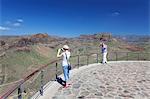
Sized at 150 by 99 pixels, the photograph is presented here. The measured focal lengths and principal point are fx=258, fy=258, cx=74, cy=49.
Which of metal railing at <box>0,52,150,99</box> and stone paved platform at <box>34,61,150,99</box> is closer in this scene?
metal railing at <box>0,52,150,99</box>

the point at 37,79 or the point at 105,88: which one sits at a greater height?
the point at 105,88

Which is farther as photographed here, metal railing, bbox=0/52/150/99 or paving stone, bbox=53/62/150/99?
paving stone, bbox=53/62/150/99

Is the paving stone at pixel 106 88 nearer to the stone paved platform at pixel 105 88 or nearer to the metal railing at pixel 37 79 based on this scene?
the stone paved platform at pixel 105 88

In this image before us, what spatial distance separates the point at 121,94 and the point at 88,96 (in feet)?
4.05

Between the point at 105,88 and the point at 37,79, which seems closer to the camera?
the point at 105,88

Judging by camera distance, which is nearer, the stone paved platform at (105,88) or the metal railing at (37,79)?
the metal railing at (37,79)

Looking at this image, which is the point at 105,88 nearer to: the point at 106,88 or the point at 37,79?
the point at 106,88

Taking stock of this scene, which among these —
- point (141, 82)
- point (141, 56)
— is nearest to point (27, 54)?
point (141, 56)

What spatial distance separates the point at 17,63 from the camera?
34656mm

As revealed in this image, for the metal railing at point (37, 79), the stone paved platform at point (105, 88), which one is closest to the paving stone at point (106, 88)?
the stone paved platform at point (105, 88)

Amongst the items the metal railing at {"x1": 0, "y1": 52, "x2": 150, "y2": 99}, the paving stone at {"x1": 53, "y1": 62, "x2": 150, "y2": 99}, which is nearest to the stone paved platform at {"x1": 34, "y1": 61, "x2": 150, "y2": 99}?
the paving stone at {"x1": 53, "y1": 62, "x2": 150, "y2": 99}

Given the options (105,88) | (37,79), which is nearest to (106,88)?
(105,88)

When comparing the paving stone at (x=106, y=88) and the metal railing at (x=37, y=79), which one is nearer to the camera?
the metal railing at (x=37, y=79)

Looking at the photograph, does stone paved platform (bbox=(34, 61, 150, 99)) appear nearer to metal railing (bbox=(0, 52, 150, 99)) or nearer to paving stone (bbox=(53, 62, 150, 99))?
paving stone (bbox=(53, 62, 150, 99))
